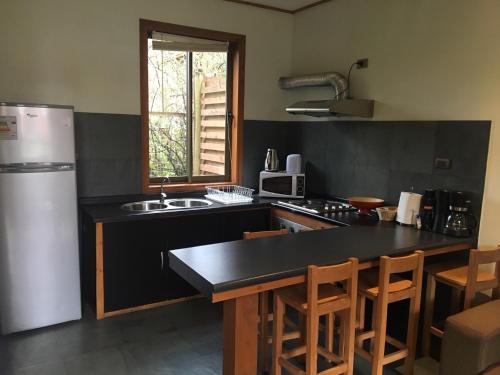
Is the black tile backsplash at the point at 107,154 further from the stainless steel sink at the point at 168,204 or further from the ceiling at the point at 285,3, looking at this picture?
the ceiling at the point at 285,3

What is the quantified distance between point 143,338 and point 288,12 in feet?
10.7

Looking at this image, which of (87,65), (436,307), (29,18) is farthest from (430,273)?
(29,18)

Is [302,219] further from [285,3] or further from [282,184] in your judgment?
[285,3]

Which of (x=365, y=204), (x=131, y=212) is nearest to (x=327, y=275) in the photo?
(x=365, y=204)

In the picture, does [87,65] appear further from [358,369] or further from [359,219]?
[358,369]

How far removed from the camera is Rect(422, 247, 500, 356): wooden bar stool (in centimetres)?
227

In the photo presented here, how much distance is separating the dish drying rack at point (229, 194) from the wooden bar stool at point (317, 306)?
60.9 inches

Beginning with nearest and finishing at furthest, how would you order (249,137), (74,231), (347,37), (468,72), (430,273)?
(430,273), (468,72), (74,231), (347,37), (249,137)

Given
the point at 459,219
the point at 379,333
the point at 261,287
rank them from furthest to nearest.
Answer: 1. the point at 459,219
2. the point at 379,333
3. the point at 261,287

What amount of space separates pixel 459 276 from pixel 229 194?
204 cm

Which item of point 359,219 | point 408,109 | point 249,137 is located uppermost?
point 408,109

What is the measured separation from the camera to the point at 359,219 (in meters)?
3.05

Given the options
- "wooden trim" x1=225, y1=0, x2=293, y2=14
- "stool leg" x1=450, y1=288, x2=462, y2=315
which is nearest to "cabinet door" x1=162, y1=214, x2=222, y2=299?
"stool leg" x1=450, y1=288, x2=462, y2=315

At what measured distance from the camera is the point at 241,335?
1875mm
